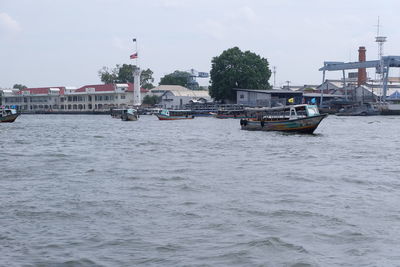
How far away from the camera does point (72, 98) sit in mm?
109688

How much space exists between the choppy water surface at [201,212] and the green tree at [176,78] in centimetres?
9205

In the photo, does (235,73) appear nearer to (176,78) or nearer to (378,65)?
(378,65)

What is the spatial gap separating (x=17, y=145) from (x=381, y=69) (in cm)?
5067

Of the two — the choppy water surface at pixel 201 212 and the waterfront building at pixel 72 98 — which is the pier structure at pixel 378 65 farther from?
the choppy water surface at pixel 201 212

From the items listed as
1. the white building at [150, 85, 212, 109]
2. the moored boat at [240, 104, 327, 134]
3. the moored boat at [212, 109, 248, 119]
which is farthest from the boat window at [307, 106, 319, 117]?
the white building at [150, 85, 212, 109]

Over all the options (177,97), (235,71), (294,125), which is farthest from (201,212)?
(177,97)

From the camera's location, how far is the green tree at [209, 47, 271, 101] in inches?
3071

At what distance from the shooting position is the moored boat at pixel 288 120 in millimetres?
32500

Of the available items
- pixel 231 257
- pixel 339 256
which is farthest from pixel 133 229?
pixel 339 256

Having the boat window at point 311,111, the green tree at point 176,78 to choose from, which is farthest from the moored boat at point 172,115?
the green tree at point 176,78

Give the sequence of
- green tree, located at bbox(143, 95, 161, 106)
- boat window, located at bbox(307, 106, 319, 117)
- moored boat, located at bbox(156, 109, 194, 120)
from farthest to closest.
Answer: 1. green tree, located at bbox(143, 95, 161, 106)
2. moored boat, located at bbox(156, 109, 194, 120)
3. boat window, located at bbox(307, 106, 319, 117)

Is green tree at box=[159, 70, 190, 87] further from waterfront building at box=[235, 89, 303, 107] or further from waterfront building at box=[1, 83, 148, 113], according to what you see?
waterfront building at box=[235, 89, 303, 107]

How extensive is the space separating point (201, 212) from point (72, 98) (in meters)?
102

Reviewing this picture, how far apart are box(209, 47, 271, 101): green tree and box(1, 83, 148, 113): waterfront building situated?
21.1 metres
